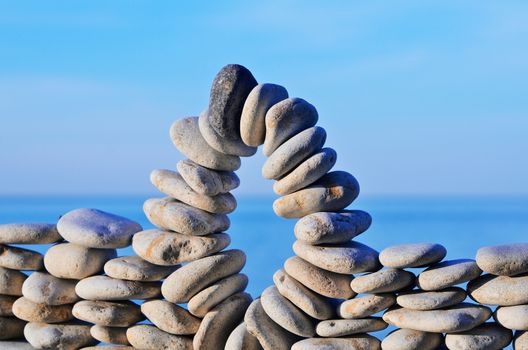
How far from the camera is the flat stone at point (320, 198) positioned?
3.79 metres

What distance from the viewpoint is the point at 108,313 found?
4.10 m

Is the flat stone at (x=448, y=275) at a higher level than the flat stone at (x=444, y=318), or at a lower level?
higher

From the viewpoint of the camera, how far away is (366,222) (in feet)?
12.7

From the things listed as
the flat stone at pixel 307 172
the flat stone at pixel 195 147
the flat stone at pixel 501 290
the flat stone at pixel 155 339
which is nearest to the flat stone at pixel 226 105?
the flat stone at pixel 195 147

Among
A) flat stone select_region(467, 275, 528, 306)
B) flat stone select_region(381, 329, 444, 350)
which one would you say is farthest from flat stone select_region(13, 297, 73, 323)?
flat stone select_region(467, 275, 528, 306)

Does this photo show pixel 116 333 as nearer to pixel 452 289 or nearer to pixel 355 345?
pixel 355 345

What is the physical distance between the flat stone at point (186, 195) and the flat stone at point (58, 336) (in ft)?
3.15

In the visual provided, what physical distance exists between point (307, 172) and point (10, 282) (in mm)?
1971

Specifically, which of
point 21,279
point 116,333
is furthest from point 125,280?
point 21,279

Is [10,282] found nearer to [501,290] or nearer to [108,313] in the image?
[108,313]

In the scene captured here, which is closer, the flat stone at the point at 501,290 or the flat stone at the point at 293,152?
the flat stone at the point at 501,290

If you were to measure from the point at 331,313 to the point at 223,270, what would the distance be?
24.3 inches

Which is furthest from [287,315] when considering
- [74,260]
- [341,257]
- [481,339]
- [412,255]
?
[74,260]

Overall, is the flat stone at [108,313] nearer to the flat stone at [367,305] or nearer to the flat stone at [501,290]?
the flat stone at [367,305]
